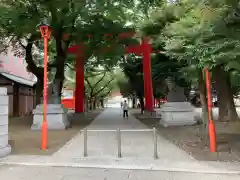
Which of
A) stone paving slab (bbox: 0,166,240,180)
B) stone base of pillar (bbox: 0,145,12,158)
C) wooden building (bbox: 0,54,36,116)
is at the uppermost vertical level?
wooden building (bbox: 0,54,36,116)

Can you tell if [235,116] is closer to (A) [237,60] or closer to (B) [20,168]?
(A) [237,60]

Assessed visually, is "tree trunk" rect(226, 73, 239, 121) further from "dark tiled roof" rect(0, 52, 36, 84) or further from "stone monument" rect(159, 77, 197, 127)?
"dark tiled roof" rect(0, 52, 36, 84)

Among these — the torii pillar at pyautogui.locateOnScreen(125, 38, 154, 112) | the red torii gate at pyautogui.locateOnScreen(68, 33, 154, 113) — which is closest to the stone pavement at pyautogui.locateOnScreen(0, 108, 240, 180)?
the red torii gate at pyautogui.locateOnScreen(68, 33, 154, 113)

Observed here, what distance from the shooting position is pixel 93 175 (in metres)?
6.72

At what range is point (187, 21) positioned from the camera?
10.1 meters

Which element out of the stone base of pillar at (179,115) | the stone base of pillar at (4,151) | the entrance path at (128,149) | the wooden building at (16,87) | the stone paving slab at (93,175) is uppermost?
the wooden building at (16,87)

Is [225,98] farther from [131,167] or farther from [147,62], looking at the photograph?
[147,62]

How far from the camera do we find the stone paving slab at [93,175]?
648cm

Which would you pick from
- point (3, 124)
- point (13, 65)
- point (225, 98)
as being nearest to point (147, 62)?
point (225, 98)

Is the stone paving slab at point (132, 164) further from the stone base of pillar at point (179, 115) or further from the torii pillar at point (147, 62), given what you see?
the torii pillar at point (147, 62)

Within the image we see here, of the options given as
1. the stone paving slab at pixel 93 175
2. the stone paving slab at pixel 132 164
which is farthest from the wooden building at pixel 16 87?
the stone paving slab at pixel 93 175

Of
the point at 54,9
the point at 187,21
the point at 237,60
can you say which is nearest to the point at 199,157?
the point at 237,60

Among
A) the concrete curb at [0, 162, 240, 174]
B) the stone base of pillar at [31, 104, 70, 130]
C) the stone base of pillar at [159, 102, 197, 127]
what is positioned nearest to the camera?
the concrete curb at [0, 162, 240, 174]

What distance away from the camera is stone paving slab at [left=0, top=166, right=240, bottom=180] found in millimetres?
6480
